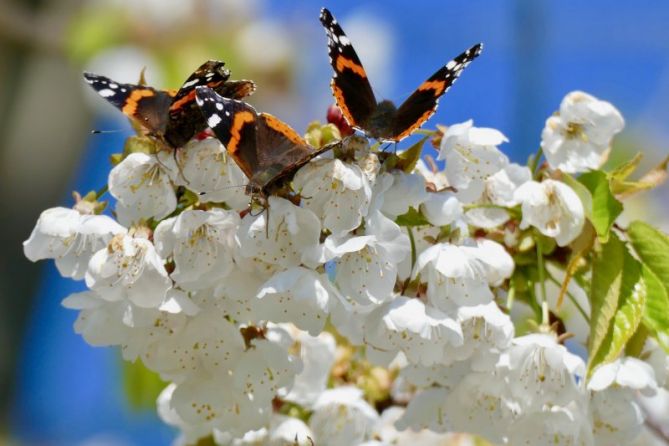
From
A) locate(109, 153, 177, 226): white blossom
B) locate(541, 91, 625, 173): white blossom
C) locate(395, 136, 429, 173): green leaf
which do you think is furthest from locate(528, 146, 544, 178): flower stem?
locate(109, 153, 177, 226): white blossom

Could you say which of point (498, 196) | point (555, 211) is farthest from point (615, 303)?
point (498, 196)

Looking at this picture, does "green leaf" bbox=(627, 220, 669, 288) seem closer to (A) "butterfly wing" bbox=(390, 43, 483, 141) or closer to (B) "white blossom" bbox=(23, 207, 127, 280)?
(A) "butterfly wing" bbox=(390, 43, 483, 141)

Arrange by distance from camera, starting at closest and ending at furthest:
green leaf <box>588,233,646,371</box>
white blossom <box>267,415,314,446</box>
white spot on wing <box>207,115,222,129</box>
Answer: white spot on wing <box>207,115,222,129</box> < green leaf <box>588,233,646,371</box> < white blossom <box>267,415,314,446</box>

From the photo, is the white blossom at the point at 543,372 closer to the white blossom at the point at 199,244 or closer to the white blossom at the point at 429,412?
the white blossom at the point at 429,412

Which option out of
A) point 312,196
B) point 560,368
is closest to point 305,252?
point 312,196

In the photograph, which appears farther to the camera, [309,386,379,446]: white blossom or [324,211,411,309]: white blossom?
[309,386,379,446]: white blossom

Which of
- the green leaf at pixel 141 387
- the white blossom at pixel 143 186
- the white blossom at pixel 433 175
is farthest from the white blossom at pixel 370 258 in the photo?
the green leaf at pixel 141 387
